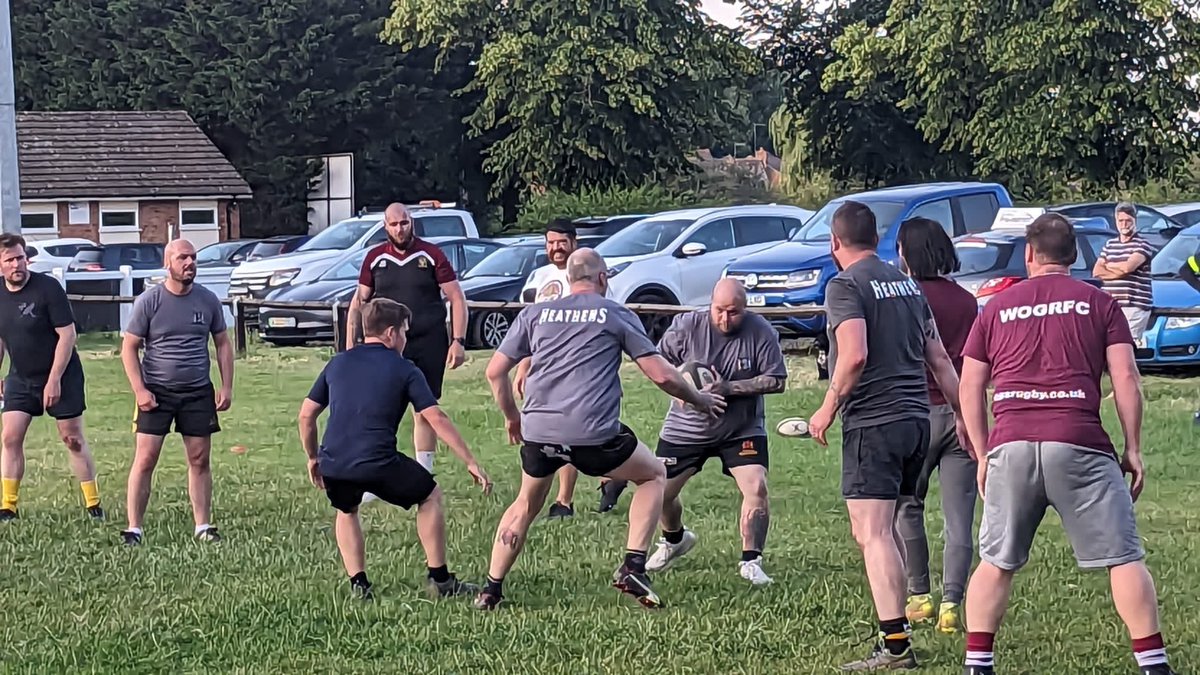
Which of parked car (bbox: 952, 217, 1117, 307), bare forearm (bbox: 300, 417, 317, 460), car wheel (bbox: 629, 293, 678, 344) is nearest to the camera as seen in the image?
bare forearm (bbox: 300, 417, 317, 460)

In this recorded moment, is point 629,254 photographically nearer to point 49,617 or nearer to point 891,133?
point 49,617

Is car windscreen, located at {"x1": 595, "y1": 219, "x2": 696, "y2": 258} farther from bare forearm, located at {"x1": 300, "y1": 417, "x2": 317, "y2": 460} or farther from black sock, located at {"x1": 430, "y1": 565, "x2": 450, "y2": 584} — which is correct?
bare forearm, located at {"x1": 300, "y1": 417, "x2": 317, "y2": 460}

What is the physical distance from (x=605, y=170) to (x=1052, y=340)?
40.7 metres

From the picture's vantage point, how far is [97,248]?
3359cm

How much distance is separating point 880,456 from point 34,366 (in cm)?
584

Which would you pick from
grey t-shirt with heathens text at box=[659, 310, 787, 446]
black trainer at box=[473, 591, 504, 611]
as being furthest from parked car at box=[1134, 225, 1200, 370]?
black trainer at box=[473, 591, 504, 611]

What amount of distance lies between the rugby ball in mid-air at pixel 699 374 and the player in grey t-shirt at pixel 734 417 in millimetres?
40

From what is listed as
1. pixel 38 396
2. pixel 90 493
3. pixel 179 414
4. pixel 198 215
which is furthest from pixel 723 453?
pixel 198 215

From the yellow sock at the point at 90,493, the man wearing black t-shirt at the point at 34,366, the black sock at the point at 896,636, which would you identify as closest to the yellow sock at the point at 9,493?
the man wearing black t-shirt at the point at 34,366

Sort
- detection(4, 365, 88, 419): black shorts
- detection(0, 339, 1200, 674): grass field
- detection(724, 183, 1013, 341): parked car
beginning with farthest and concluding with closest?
detection(724, 183, 1013, 341): parked car < detection(4, 365, 88, 419): black shorts < detection(0, 339, 1200, 674): grass field

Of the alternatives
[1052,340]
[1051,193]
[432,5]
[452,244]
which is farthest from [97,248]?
[1052,340]

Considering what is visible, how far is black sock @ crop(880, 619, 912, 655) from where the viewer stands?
19.9 feet

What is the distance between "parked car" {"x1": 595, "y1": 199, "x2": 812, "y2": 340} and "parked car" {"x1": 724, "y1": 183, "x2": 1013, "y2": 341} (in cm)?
105

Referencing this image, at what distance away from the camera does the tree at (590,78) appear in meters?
44.3
